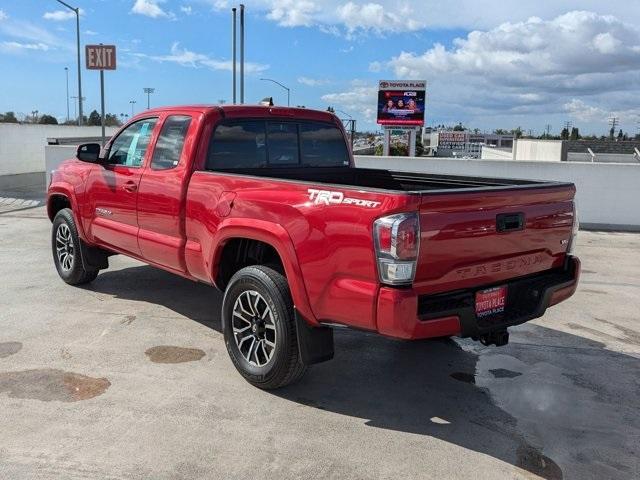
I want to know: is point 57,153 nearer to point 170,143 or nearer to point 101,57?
point 101,57

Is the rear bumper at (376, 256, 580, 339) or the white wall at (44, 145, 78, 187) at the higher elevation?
the white wall at (44, 145, 78, 187)

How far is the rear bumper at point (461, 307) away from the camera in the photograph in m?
3.16

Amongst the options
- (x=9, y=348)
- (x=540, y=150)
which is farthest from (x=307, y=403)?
(x=540, y=150)

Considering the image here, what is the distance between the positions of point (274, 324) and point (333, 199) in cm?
101

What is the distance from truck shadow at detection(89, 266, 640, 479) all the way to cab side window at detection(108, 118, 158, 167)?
5.27 feet

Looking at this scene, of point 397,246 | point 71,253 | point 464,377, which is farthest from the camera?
point 71,253

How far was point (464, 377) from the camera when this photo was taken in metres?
4.53

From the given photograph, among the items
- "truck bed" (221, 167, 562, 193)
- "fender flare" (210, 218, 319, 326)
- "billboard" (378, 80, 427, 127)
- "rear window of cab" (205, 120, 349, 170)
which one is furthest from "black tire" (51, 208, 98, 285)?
"billboard" (378, 80, 427, 127)

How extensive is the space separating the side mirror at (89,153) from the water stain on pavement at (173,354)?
79.7 inches

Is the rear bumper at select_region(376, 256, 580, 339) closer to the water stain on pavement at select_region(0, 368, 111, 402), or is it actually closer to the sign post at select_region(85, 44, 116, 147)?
the water stain on pavement at select_region(0, 368, 111, 402)

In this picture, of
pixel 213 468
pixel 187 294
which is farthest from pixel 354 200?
pixel 187 294

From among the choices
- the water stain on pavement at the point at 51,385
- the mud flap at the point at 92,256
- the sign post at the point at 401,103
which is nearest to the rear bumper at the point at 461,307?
the water stain on pavement at the point at 51,385

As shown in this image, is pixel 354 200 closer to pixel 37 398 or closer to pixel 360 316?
pixel 360 316

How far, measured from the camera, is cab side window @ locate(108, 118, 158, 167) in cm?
530
